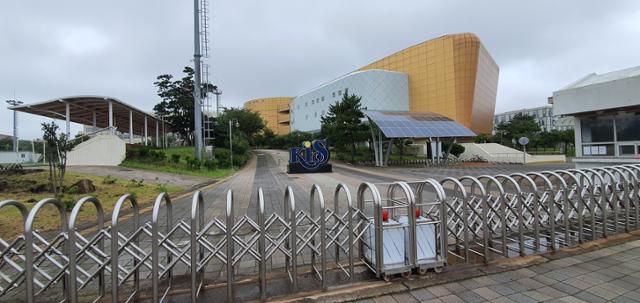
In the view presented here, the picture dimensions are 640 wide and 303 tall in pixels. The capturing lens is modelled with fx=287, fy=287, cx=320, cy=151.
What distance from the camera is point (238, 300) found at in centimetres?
311

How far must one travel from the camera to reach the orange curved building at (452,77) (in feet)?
150

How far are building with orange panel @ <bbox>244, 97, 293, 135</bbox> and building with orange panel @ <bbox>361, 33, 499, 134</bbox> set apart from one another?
135 feet

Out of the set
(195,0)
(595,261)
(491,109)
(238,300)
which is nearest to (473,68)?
(491,109)

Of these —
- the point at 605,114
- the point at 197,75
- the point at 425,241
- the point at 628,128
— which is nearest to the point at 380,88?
the point at 197,75

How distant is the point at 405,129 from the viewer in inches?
1025

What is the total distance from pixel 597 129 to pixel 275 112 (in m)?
81.7

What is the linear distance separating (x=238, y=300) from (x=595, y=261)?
4.66 m

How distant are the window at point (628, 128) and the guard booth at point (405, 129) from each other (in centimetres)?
1453

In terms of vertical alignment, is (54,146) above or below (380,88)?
below

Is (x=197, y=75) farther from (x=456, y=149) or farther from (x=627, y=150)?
(x=456, y=149)

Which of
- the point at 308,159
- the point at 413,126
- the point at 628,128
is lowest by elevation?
the point at 308,159

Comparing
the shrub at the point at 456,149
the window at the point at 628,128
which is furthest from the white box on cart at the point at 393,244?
the shrub at the point at 456,149

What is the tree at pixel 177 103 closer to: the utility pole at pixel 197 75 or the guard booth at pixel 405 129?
the utility pole at pixel 197 75

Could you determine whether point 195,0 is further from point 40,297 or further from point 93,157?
point 40,297
